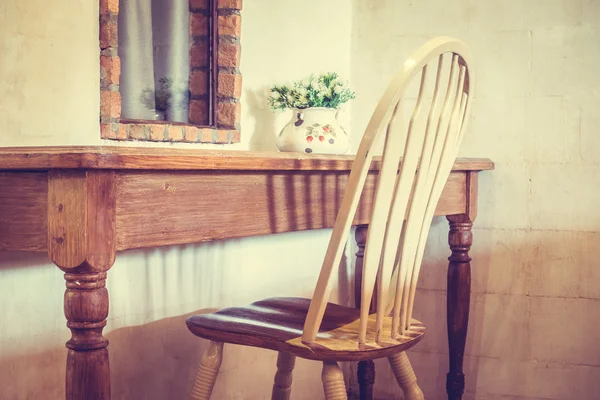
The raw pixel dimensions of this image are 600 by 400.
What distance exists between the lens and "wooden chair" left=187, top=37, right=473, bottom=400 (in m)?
1.47

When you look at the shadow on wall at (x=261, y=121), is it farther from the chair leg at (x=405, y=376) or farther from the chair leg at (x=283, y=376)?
the chair leg at (x=405, y=376)

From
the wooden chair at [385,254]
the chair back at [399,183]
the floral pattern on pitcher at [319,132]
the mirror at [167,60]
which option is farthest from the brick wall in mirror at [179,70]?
the chair back at [399,183]

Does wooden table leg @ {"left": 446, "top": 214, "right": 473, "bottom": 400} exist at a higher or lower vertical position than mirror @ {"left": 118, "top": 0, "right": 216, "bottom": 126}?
lower

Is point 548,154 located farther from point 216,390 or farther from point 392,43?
point 216,390

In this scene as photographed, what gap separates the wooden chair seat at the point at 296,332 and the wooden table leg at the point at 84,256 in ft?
1.43

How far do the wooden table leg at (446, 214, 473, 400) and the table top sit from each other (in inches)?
37.8

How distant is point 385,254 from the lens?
5.16 ft

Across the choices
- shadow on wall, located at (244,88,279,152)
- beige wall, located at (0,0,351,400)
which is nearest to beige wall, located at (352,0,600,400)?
beige wall, located at (0,0,351,400)

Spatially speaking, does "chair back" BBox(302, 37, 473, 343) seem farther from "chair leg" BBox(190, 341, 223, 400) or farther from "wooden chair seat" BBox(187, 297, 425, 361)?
"chair leg" BBox(190, 341, 223, 400)

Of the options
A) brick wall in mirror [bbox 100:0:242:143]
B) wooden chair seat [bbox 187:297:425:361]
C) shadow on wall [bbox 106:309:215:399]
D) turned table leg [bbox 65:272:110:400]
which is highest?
brick wall in mirror [bbox 100:0:242:143]

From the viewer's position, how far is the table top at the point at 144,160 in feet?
3.92

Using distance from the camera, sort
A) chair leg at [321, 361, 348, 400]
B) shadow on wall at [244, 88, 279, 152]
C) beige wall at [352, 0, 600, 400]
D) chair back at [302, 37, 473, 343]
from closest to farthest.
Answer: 1. chair back at [302, 37, 473, 343]
2. chair leg at [321, 361, 348, 400]
3. shadow on wall at [244, 88, 279, 152]
4. beige wall at [352, 0, 600, 400]

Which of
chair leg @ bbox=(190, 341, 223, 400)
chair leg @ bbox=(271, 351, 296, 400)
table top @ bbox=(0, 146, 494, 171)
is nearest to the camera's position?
table top @ bbox=(0, 146, 494, 171)

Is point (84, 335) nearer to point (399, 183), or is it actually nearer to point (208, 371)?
point (208, 371)
